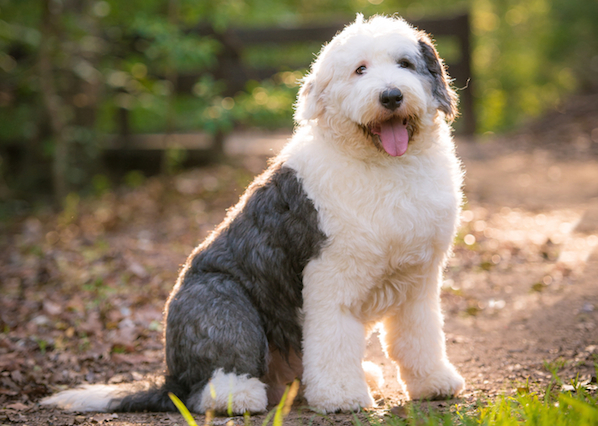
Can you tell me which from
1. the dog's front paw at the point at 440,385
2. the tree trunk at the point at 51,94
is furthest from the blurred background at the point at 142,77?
the dog's front paw at the point at 440,385

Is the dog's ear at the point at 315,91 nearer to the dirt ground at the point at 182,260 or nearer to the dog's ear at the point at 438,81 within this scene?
the dog's ear at the point at 438,81

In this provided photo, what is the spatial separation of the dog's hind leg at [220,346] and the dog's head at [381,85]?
41.5 inches

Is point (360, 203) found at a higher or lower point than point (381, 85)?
lower

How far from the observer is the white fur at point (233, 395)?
2889mm

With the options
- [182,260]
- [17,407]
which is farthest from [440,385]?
[182,260]

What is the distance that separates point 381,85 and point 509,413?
60.7 inches

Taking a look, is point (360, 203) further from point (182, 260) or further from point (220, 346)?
point (182, 260)

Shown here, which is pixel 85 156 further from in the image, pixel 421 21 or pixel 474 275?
pixel 474 275

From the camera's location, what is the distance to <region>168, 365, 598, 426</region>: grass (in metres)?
2.20

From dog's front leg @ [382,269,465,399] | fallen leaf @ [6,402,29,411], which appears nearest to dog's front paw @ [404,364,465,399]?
dog's front leg @ [382,269,465,399]

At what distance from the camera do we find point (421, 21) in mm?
10398

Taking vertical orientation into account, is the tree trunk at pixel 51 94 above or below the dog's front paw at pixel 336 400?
above

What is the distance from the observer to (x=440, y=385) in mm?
3016

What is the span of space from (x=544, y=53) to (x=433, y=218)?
14.3 m
